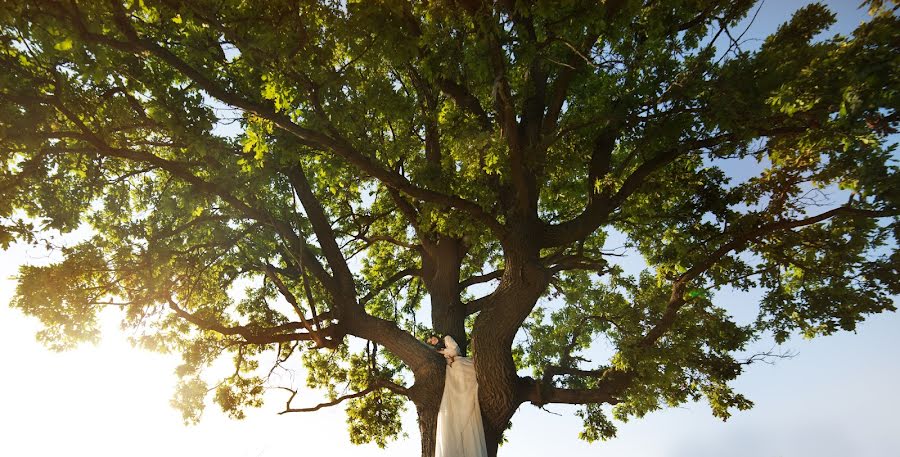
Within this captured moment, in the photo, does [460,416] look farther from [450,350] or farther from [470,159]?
[470,159]

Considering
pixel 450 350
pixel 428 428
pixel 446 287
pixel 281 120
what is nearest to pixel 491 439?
→ pixel 428 428

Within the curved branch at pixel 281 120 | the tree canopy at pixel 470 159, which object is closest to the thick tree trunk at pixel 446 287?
the tree canopy at pixel 470 159

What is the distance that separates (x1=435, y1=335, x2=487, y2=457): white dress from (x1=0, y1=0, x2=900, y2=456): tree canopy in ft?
0.77

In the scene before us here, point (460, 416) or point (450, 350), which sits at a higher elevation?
point (450, 350)

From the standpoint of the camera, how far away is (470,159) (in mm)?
6766

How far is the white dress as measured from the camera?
7.21 meters

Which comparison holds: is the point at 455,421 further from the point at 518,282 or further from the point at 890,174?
the point at 890,174

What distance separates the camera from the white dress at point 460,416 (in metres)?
7.21

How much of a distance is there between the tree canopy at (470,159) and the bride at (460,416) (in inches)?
9.0

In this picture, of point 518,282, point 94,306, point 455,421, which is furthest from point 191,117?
point 455,421

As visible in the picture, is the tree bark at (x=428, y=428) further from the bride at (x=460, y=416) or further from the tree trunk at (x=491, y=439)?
the tree trunk at (x=491, y=439)

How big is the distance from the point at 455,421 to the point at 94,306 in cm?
674

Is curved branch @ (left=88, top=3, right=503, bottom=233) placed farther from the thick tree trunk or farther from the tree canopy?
the thick tree trunk

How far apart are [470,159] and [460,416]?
388 cm
